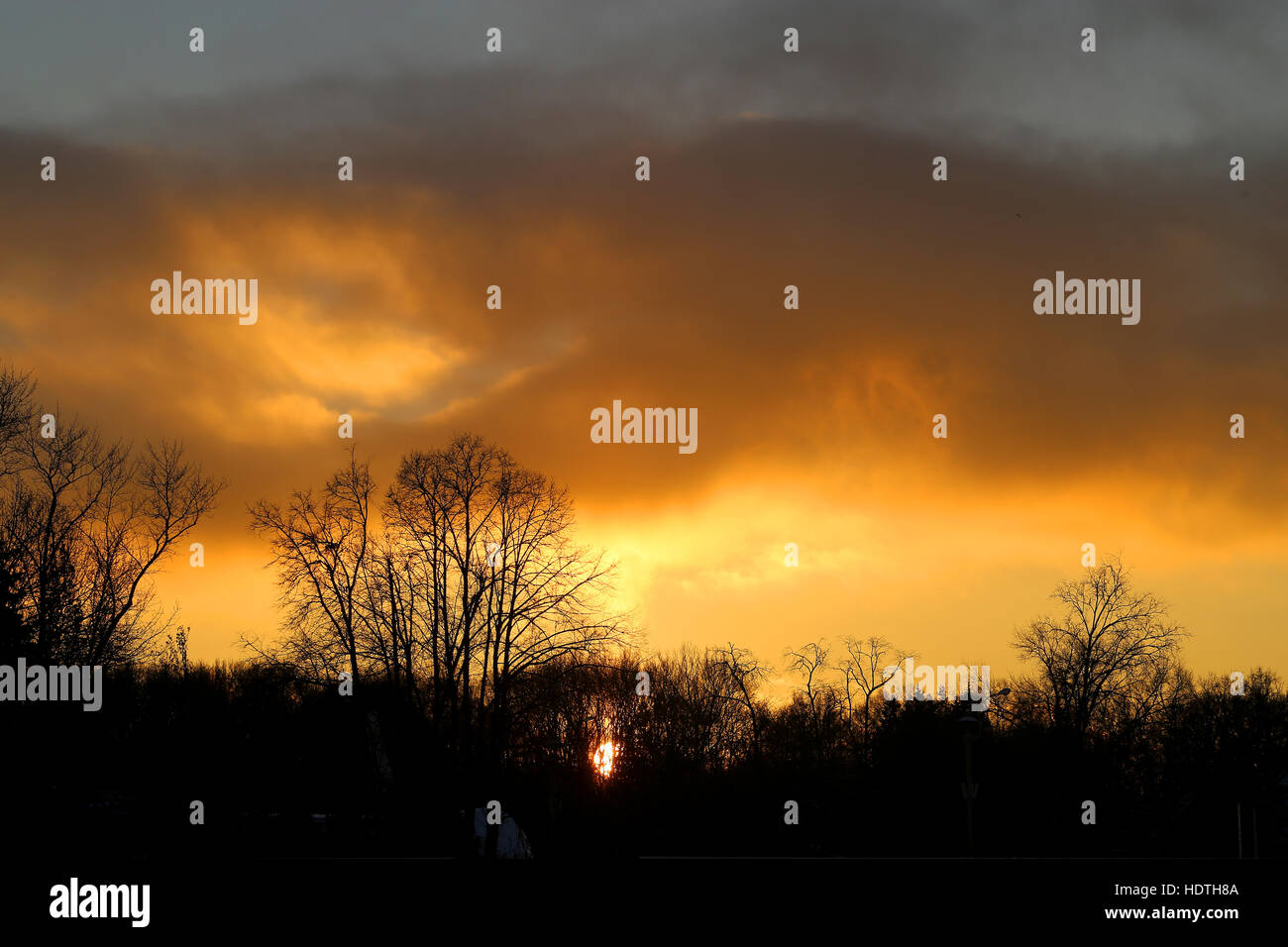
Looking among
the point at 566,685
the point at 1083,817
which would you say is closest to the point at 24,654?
the point at 566,685

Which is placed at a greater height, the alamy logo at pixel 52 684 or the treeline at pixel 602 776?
the alamy logo at pixel 52 684
